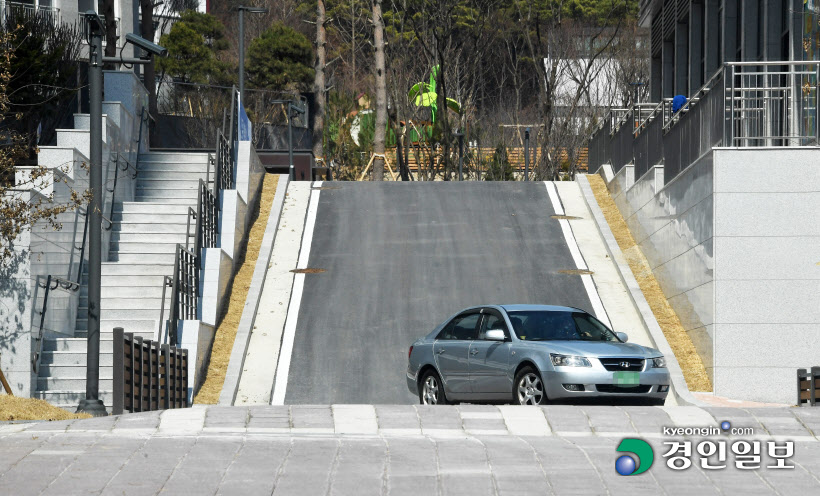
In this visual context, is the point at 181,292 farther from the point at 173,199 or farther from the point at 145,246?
the point at 173,199

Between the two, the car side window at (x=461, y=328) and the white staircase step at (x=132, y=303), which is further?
the white staircase step at (x=132, y=303)

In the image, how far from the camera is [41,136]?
104ft

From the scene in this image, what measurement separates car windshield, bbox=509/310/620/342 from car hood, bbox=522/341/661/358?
1.15ft

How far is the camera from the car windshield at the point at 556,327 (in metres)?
14.7

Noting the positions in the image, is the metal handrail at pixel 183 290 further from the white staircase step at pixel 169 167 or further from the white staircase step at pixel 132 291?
the white staircase step at pixel 169 167

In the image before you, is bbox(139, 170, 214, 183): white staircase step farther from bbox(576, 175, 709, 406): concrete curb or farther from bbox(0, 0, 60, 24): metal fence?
bbox(576, 175, 709, 406): concrete curb

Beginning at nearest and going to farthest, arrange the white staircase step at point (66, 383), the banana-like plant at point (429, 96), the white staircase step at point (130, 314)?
the white staircase step at point (66, 383)
the white staircase step at point (130, 314)
the banana-like plant at point (429, 96)

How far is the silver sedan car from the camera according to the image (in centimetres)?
1373

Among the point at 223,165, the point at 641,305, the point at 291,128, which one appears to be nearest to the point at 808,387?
the point at 641,305

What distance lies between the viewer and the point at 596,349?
Result: 46.0ft

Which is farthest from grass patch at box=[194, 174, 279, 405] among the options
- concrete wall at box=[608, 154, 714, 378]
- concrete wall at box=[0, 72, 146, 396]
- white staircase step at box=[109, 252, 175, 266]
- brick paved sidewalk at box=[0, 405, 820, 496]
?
concrete wall at box=[608, 154, 714, 378]

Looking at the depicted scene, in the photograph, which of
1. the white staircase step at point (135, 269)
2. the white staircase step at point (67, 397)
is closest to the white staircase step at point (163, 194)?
the white staircase step at point (135, 269)

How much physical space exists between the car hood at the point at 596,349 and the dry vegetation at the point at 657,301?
3693 mm

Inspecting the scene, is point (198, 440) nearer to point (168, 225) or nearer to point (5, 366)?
point (5, 366)
